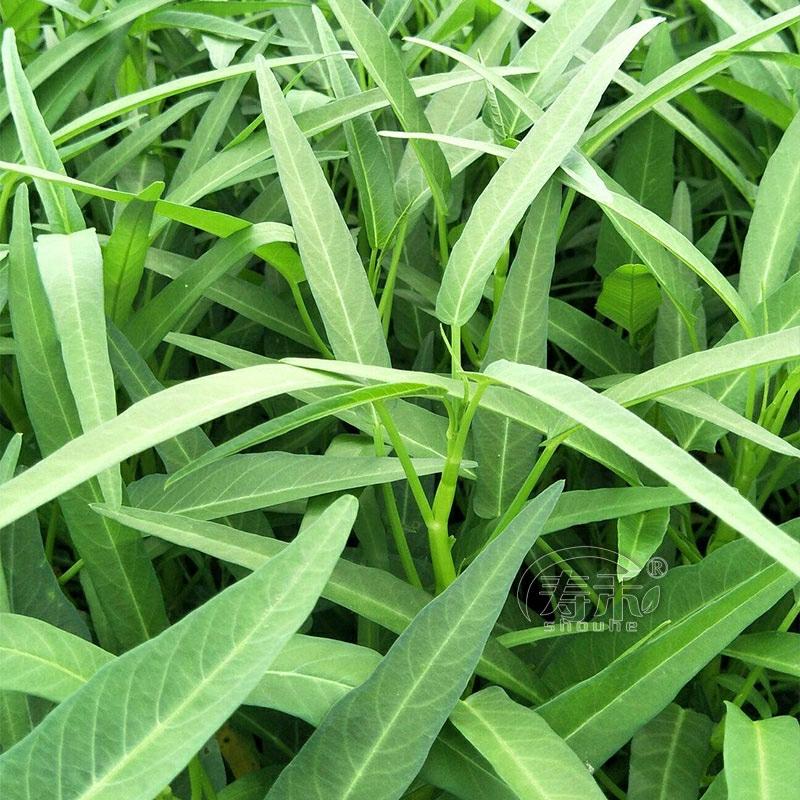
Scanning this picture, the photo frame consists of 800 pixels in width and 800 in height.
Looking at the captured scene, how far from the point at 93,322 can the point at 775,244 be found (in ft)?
1.14

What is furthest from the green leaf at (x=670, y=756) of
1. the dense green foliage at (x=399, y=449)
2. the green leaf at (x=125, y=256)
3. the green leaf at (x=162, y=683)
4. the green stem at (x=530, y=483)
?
the green leaf at (x=125, y=256)

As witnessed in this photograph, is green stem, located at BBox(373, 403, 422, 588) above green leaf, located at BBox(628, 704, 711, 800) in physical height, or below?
Result: above

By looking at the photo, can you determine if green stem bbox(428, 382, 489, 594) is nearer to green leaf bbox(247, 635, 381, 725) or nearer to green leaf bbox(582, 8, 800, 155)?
green leaf bbox(247, 635, 381, 725)

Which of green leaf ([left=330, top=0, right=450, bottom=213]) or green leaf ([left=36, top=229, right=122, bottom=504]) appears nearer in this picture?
green leaf ([left=36, top=229, right=122, bottom=504])

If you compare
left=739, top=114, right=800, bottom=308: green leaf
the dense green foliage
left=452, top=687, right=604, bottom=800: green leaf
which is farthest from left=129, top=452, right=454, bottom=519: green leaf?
left=739, top=114, right=800, bottom=308: green leaf

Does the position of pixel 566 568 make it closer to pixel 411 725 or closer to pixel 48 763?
pixel 411 725

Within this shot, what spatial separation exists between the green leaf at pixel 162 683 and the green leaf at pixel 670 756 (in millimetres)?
223

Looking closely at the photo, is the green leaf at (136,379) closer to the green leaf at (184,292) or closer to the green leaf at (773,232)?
the green leaf at (184,292)

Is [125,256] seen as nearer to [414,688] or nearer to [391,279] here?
[391,279]

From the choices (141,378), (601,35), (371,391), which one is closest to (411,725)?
(371,391)

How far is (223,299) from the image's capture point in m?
0.58

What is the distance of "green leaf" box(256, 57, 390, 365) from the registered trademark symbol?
20cm

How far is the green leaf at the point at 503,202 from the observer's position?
16.2 inches

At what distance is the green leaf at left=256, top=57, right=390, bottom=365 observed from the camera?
448 millimetres
